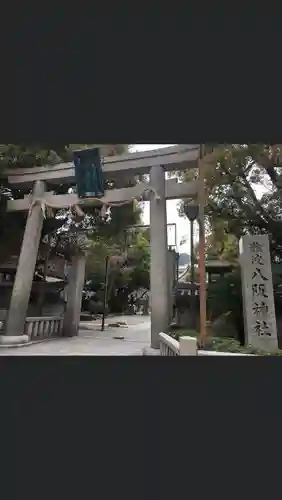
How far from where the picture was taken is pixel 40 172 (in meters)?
7.28

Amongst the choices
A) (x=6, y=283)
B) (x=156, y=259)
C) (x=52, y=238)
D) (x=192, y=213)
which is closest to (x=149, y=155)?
(x=192, y=213)

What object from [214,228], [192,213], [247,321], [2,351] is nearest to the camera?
[247,321]

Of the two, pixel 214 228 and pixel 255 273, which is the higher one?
pixel 214 228

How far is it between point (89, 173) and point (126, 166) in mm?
662

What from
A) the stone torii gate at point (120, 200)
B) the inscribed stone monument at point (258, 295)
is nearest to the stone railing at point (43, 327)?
the stone torii gate at point (120, 200)

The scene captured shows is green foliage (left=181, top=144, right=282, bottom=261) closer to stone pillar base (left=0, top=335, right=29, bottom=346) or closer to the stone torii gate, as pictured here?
the stone torii gate

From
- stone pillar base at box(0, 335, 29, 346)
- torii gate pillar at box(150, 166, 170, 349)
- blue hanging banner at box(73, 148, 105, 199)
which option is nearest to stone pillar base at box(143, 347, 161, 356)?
torii gate pillar at box(150, 166, 170, 349)

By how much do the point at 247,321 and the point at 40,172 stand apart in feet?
15.4

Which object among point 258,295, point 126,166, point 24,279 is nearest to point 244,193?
point 126,166

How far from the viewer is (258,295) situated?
5.10m

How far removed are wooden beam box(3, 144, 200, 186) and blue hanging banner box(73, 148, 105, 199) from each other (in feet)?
0.95

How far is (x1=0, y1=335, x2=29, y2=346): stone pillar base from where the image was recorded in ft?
20.3

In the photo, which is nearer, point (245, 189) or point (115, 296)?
point (245, 189)

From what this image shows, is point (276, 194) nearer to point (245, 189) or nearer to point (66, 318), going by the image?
point (245, 189)
